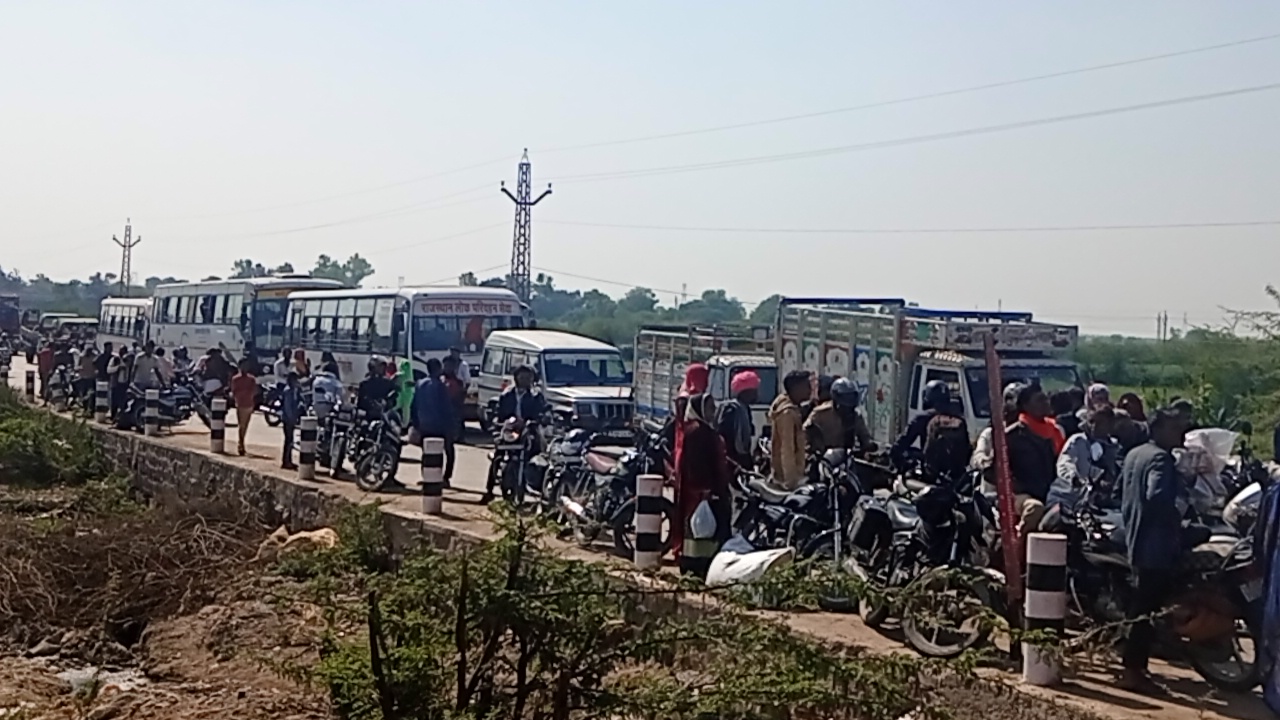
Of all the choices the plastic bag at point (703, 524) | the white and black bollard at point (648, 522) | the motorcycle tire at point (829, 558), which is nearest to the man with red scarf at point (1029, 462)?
the motorcycle tire at point (829, 558)

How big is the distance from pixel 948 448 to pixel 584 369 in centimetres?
1491

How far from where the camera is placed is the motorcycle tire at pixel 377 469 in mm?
16062

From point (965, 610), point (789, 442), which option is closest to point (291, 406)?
point (789, 442)

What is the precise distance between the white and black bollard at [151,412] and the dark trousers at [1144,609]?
1881 centimetres

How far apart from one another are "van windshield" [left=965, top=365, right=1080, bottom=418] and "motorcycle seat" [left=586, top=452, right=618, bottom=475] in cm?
558

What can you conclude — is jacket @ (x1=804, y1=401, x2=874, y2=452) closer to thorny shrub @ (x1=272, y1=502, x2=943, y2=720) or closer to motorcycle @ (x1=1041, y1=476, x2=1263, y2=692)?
motorcycle @ (x1=1041, y1=476, x2=1263, y2=692)

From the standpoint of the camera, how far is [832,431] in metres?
10.8

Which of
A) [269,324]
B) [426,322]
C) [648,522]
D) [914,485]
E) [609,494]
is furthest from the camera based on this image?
[269,324]

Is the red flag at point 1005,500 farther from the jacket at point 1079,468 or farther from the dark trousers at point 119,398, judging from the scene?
the dark trousers at point 119,398

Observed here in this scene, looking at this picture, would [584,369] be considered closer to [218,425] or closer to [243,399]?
[243,399]

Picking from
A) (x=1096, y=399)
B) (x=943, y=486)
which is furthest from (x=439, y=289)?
(x=943, y=486)

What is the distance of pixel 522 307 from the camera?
28.2m

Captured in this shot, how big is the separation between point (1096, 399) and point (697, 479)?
12.4ft

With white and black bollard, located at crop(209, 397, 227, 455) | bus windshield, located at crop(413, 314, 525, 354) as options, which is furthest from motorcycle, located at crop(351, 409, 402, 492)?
bus windshield, located at crop(413, 314, 525, 354)
